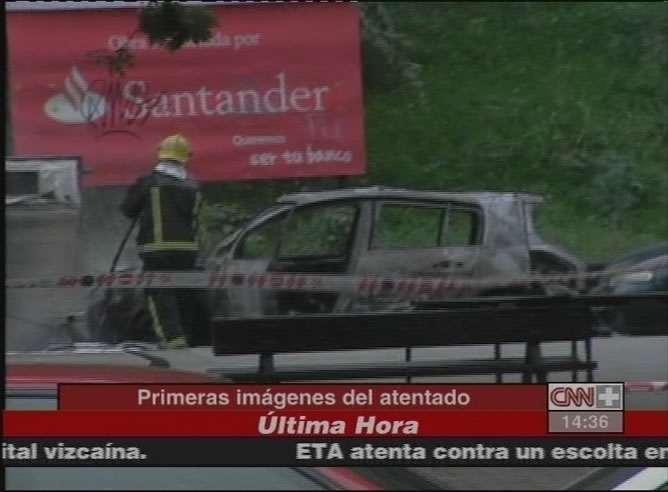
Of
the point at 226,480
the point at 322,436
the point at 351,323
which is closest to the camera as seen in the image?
the point at 322,436

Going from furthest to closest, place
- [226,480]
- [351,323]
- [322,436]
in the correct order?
[226,480] < [351,323] < [322,436]

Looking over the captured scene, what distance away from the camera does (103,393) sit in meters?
2.51

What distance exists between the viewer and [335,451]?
8.12 ft

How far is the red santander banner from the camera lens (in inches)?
104

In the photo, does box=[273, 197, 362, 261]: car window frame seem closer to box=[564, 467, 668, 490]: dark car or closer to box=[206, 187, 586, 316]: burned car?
box=[206, 187, 586, 316]: burned car

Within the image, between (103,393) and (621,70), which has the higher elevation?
(621,70)

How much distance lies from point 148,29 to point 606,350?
124 centimetres

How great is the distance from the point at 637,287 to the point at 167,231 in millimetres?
1091

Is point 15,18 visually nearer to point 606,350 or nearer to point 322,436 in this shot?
point 322,436

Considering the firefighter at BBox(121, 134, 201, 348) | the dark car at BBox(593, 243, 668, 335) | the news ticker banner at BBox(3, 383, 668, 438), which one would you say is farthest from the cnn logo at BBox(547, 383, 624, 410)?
the firefighter at BBox(121, 134, 201, 348)

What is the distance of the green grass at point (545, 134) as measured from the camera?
2705 mm

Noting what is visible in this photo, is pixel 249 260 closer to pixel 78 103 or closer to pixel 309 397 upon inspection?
pixel 309 397

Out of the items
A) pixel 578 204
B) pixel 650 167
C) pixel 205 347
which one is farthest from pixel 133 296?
pixel 650 167

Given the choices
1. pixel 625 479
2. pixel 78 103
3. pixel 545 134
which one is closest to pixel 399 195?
pixel 545 134
